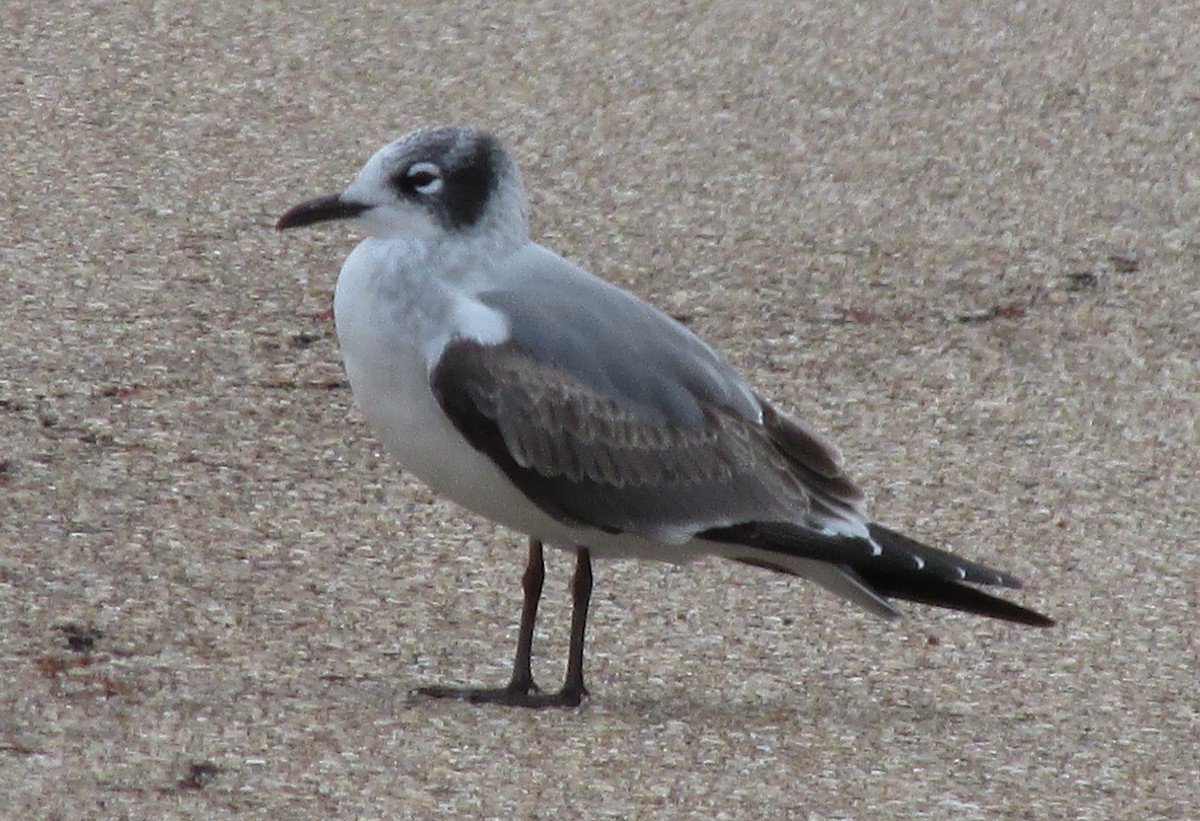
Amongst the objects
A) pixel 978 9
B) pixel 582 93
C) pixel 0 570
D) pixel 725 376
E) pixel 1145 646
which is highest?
pixel 978 9

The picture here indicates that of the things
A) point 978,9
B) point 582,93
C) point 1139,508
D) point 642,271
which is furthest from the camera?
point 978,9

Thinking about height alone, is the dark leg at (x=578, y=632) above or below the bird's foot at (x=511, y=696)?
above

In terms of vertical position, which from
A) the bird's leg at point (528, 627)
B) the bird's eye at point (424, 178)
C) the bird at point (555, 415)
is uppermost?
the bird's eye at point (424, 178)

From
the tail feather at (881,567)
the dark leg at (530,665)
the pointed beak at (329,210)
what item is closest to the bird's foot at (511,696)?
the dark leg at (530,665)

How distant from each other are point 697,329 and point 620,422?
185cm

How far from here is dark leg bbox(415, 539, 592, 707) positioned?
13.6 ft

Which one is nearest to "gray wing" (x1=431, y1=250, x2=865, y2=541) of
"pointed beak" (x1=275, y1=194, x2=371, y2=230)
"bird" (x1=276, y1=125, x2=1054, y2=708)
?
"bird" (x1=276, y1=125, x2=1054, y2=708)

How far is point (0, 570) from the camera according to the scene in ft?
15.1

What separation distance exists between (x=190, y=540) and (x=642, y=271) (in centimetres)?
195

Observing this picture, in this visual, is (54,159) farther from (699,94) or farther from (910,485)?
(910,485)

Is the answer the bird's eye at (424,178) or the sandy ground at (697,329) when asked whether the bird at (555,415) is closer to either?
the bird's eye at (424,178)

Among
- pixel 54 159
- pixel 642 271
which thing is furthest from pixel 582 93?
pixel 54 159

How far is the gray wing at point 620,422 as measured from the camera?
414 centimetres

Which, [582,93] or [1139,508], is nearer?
[1139,508]
